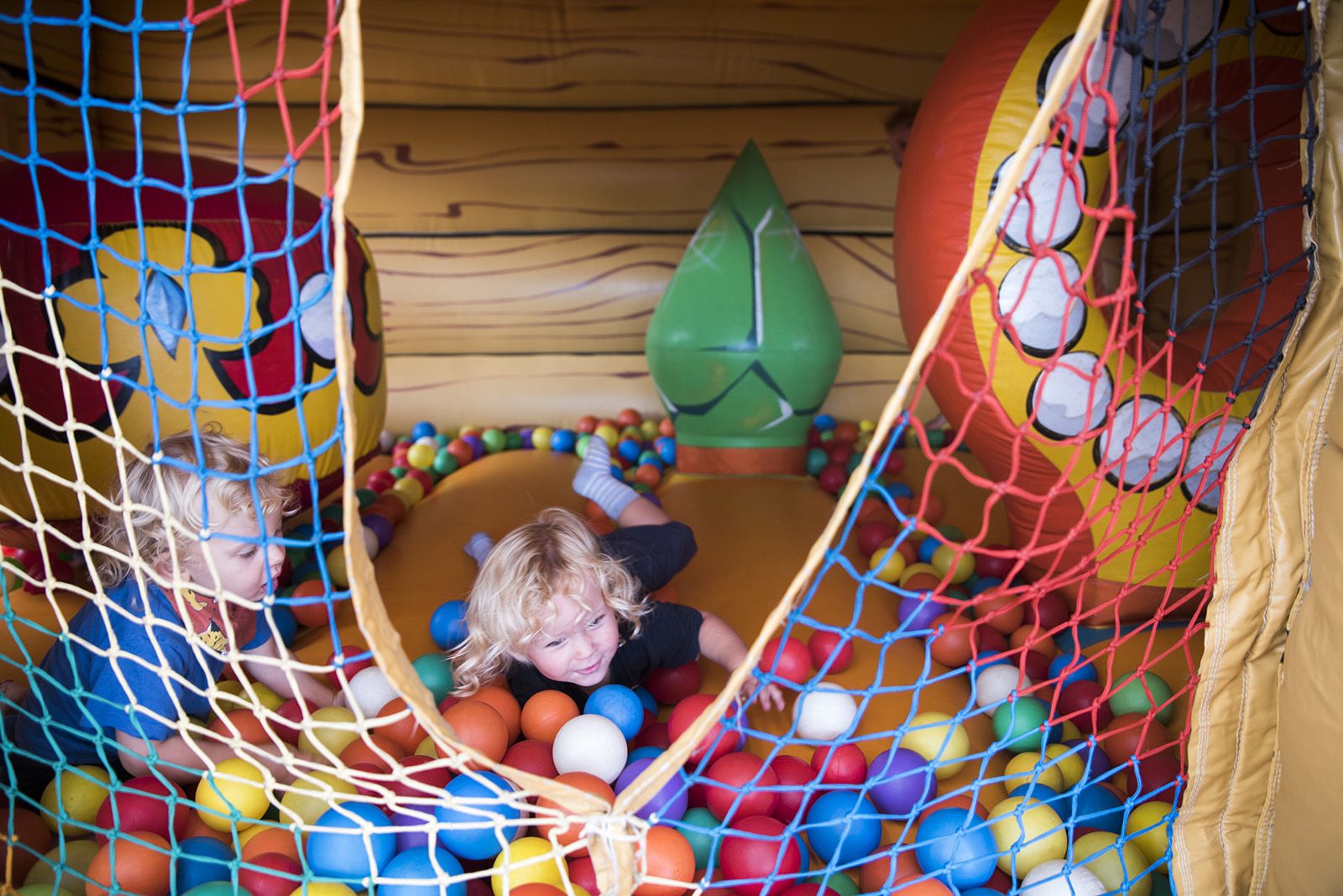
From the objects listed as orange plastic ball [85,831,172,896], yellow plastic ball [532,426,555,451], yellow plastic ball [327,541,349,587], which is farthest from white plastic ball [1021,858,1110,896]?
yellow plastic ball [532,426,555,451]

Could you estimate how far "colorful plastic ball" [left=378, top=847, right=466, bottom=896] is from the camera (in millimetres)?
968

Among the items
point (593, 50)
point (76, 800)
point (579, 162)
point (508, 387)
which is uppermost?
point (593, 50)

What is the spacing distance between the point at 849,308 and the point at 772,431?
531 mm

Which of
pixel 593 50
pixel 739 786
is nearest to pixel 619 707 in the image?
pixel 739 786

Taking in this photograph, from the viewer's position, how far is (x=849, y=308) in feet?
8.35

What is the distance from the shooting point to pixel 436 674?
4.57 ft

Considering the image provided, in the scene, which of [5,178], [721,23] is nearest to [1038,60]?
[721,23]

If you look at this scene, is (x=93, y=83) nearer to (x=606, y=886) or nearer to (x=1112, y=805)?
(x=606, y=886)

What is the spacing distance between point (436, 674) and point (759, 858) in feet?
1.86

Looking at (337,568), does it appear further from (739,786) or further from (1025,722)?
(1025,722)

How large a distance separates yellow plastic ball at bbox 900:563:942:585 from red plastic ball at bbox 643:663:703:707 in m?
0.47

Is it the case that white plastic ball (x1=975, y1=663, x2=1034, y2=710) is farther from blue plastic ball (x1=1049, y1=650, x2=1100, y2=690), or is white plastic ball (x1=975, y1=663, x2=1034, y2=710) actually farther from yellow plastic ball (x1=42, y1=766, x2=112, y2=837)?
yellow plastic ball (x1=42, y1=766, x2=112, y2=837)

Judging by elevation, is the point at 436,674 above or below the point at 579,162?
below

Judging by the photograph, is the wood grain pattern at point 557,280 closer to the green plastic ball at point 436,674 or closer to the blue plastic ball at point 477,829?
the green plastic ball at point 436,674
